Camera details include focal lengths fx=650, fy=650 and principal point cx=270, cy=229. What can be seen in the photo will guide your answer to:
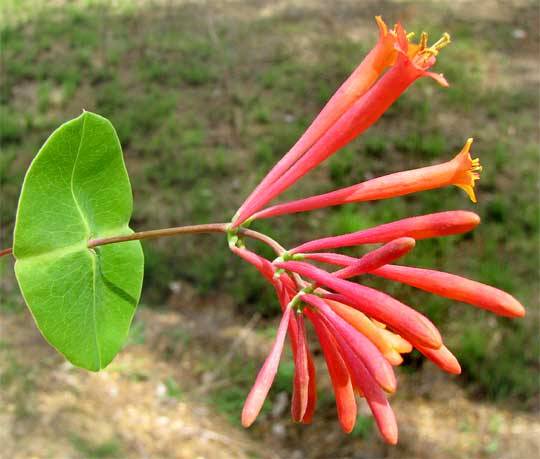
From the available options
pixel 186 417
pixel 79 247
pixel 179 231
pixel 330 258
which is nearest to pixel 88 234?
pixel 79 247

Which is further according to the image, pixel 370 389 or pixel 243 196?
pixel 243 196

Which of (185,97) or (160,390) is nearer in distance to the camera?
(160,390)

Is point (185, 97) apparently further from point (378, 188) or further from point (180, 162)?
point (378, 188)

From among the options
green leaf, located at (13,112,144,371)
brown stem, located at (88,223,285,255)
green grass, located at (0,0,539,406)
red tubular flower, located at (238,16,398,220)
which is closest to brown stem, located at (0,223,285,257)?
brown stem, located at (88,223,285,255)

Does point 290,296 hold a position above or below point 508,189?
above

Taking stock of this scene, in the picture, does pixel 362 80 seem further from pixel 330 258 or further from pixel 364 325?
pixel 364 325

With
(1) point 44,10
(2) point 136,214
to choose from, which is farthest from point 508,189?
(1) point 44,10

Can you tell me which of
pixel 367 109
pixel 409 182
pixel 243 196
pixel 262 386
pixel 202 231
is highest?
pixel 367 109
